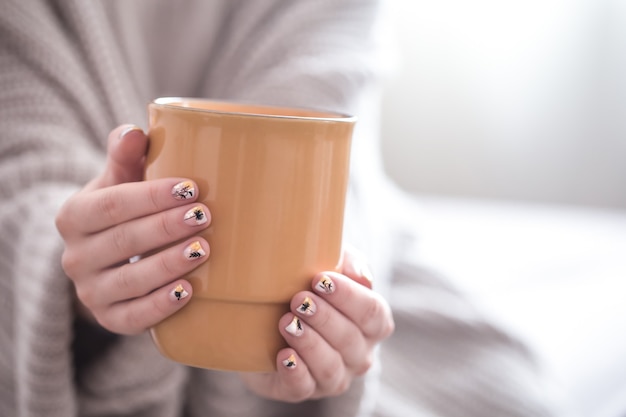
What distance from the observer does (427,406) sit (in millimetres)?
686

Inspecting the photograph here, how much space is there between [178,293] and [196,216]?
5cm

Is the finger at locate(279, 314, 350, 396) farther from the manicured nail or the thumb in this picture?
the thumb

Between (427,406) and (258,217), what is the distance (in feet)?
1.30

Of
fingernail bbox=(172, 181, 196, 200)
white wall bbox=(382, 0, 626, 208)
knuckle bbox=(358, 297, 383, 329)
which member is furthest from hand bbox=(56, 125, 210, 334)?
white wall bbox=(382, 0, 626, 208)

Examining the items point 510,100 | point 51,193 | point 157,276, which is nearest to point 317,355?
point 157,276

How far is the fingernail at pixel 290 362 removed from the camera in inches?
16.6

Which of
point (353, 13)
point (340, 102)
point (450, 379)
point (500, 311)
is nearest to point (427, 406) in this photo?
point (450, 379)

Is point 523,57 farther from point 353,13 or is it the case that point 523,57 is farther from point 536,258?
point 353,13

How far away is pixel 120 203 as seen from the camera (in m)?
0.41

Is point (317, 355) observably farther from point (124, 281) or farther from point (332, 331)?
point (124, 281)

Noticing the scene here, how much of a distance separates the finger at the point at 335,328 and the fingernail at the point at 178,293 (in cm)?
6

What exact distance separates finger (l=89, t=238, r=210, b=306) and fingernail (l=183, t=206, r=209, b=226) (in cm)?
1

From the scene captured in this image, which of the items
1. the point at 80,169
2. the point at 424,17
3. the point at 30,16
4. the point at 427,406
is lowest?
the point at 427,406

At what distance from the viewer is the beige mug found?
14.6 inches
